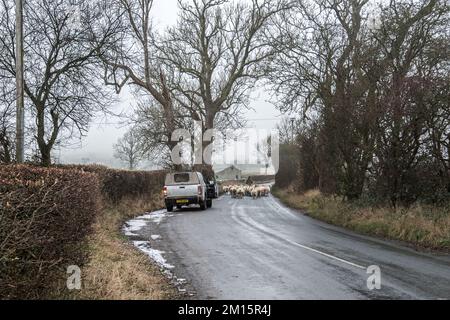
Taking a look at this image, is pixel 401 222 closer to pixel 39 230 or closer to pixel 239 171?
pixel 39 230

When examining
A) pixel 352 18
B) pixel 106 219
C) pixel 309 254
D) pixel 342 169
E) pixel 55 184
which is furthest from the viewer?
pixel 352 18

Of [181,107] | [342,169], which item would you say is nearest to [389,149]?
[342,169]

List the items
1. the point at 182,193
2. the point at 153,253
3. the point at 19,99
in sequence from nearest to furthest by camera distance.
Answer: the point at 153,253 → the point at 19,99 → the point at 182,193

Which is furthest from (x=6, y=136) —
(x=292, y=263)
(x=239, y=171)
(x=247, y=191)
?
(x=239, y=171)

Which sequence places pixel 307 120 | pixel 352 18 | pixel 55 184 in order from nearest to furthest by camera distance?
pixel 55 184, pixel 352 18, pixel 307 120

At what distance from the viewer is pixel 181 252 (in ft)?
42.7

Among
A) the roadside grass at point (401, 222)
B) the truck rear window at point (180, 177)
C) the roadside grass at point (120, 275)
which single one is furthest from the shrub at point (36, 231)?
the truck rear window at point (180, 177)

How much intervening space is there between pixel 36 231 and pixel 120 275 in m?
3.23

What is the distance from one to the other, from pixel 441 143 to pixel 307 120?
43.5 ft

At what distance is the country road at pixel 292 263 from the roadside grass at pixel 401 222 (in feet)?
2.77

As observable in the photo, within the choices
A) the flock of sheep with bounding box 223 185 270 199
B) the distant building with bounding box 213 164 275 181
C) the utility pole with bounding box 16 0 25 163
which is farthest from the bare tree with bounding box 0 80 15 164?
the distant building with bounding box 213 164 275 181

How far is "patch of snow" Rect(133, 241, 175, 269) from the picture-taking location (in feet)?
37.1

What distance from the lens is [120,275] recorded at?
901cm
